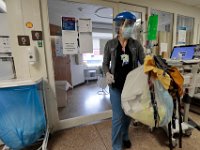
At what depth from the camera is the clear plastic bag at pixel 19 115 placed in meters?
1.28

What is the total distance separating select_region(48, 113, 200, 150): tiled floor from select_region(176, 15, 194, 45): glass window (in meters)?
2.19

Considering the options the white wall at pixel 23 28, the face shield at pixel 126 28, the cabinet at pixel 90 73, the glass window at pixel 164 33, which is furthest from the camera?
the cabinet at pixel 90 73

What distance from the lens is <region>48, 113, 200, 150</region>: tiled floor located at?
5.17 ft

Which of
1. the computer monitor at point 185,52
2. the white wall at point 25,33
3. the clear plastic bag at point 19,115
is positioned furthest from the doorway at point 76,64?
the computer monitor at point 185,52

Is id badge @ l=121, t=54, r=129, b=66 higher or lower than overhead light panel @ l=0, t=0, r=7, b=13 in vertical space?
lower

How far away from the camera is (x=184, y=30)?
3.06 meters

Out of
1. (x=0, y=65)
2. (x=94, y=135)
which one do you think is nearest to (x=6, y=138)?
(x=0, y=65)

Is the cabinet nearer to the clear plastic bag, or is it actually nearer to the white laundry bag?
the clear plastic bag

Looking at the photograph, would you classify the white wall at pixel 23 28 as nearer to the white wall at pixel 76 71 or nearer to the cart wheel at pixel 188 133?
the cart wheel at pixel 188 133

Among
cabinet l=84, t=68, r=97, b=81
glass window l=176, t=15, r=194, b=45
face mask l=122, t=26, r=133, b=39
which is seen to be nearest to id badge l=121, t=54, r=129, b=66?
face mask l=122, t=26, r=133, b=39

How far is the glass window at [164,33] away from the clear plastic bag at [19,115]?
101 inches

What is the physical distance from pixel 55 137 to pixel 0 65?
1.25 m

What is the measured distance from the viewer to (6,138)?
4.25ft

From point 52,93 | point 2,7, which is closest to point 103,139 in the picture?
point 52,93
